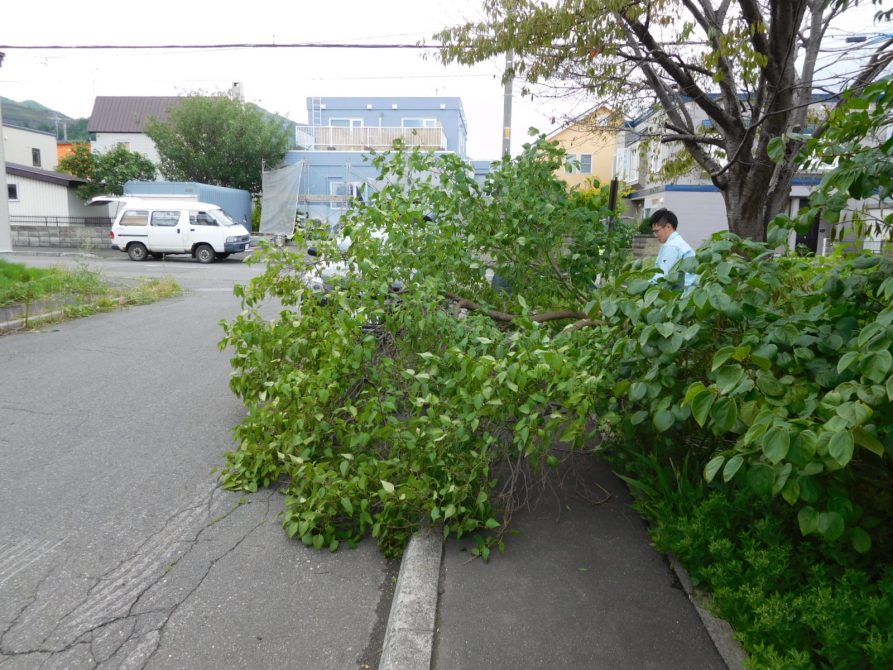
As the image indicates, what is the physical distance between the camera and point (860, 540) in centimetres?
278

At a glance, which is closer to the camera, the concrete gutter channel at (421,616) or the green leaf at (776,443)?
the green leaf at (776,443)

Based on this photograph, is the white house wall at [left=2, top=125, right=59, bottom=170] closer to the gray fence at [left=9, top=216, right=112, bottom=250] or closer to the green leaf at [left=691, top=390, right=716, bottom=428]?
the gray fence at [left=9, top=216, right=112, bottom=250]

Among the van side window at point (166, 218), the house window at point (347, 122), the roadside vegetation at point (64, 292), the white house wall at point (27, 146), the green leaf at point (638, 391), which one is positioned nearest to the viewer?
the green leaf at point (638, 391)

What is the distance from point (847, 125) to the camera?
9.43ft

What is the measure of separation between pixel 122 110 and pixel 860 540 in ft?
214

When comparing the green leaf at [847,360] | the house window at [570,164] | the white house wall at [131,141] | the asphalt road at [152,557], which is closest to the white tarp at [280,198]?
the white house wall at [131,141]

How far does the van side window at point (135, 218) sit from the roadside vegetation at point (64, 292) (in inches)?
458

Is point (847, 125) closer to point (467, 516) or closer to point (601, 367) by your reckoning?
point (601, 367)

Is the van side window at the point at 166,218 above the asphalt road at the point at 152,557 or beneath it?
above

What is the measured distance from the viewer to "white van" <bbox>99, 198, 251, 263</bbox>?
26250 millimetres

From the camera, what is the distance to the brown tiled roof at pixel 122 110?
185 feet

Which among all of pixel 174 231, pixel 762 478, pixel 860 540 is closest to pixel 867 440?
pixel 762 478

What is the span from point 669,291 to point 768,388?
0.78 meters

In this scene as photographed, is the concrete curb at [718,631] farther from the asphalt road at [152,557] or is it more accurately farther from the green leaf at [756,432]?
the asphalt road at [152,557]
